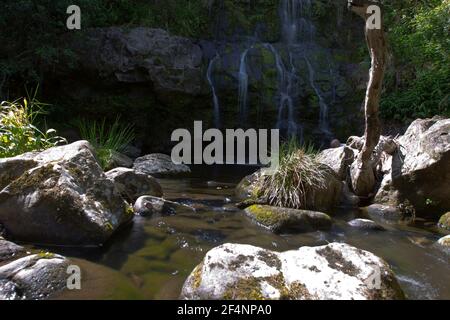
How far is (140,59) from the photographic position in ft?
39.4

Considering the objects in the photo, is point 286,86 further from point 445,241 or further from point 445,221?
point 445,241

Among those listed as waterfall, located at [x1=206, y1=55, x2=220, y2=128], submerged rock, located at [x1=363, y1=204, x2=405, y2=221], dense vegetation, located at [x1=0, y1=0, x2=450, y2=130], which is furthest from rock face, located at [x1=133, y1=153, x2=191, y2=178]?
submerged rock, located at [x1=363, y1=204, x2=405, y2=221]

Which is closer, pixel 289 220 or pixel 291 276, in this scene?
pixel 291 276

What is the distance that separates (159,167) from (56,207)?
5.36m

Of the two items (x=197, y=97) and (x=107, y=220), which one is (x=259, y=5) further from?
(x=107, y=220)

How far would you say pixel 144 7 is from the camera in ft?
43.8

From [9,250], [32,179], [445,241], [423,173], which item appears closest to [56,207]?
[32,179]

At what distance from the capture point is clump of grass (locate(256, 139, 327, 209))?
6.02m

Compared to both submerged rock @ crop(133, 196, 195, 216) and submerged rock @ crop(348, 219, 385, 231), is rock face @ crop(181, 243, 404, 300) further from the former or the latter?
submerged rock @ crop(133, 196, 195, 216)

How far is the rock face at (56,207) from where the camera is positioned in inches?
165

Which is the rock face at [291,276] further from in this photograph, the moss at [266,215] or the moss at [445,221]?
the moss at [445,221]
